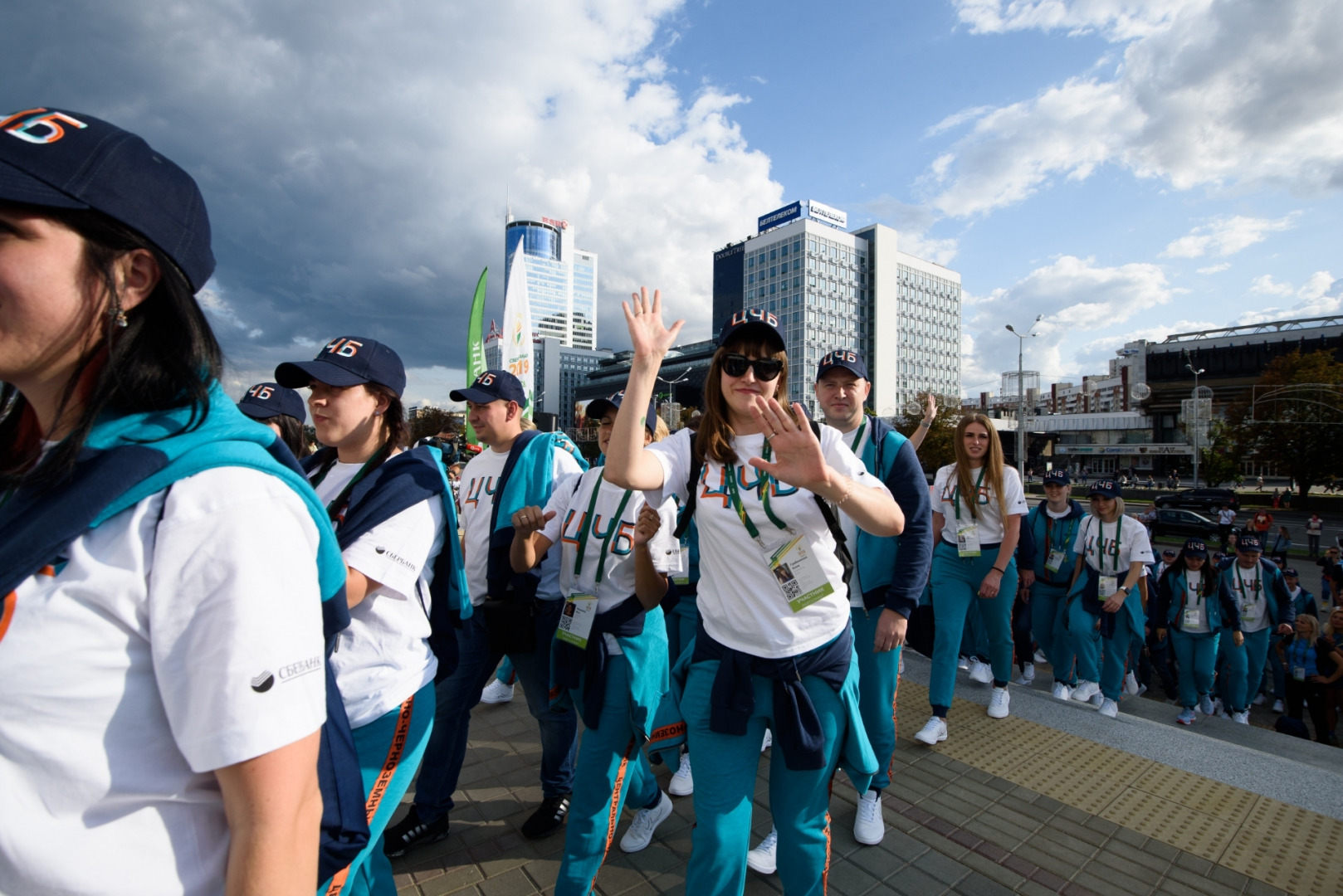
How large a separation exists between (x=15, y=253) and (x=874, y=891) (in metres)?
3.50

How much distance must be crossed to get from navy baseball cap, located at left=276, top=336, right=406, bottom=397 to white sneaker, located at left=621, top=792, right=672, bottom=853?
2.39 meters

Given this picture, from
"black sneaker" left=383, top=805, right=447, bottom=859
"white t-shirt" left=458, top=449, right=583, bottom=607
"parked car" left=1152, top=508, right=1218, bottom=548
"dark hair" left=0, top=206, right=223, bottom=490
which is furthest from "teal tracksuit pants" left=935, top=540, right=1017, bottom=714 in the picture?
"parked car" left=1152, top=508, right=1218, bottom=548

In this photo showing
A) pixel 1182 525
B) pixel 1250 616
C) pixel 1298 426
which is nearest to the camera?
pixel 1250 616

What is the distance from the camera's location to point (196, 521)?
0.85m

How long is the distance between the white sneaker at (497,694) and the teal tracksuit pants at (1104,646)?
5111mm

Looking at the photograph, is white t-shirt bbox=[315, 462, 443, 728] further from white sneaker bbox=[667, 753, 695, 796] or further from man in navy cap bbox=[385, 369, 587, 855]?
white sneaker bbox=[667, 753, 695, 796]

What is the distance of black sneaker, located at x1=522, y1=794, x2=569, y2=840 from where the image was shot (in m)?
3.27

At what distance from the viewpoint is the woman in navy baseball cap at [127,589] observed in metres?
0.81

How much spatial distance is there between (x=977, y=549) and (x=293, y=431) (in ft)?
15.4

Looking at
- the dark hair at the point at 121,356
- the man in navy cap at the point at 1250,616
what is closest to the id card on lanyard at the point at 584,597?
the dark hair at the point at 121,356

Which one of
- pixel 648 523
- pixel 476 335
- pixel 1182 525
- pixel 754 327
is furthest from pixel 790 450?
pixel 1182 525

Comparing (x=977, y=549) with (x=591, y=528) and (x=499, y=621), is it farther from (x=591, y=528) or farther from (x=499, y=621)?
(x=499, y=621)

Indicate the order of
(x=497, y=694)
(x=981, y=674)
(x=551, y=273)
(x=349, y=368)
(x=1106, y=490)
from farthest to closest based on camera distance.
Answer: (x=551, y=273), (x=1106, y=490), (x=981, y=674), (x=497, y=694), (x=349, y=368)

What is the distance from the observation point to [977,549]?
14.9ft
